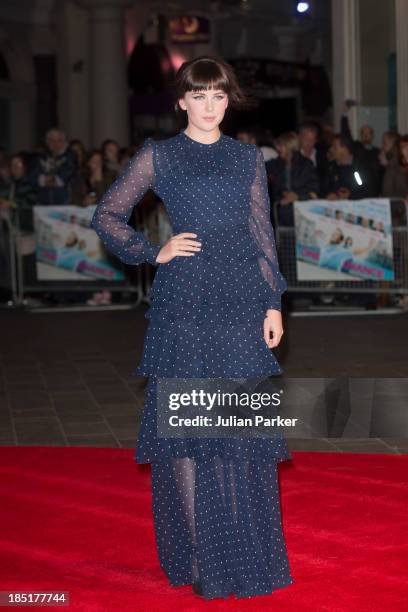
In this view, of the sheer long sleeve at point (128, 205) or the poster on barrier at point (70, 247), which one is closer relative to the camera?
the sheer long sleeve at point (128, 205)

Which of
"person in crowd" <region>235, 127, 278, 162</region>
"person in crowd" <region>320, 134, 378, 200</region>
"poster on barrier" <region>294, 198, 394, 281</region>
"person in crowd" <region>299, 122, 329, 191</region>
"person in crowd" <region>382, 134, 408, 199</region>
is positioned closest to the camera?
"poster on barrier" <region>294, 198, 394, 281</region>

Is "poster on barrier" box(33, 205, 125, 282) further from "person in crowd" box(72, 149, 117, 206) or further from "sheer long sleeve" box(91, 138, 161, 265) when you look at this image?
"sheer long sleeve" box(91, 138, 161, 265)

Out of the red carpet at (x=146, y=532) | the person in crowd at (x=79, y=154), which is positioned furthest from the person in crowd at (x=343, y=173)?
the red carpet at (x=146, y=532)

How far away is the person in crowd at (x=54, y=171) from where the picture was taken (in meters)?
14.2

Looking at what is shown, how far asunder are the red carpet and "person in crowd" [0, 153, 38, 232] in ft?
24.9

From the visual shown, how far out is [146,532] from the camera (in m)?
5.11

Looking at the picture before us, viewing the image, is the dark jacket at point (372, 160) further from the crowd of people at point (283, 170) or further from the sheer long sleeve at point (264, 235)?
the sheer long sleeve at point (264, 235)

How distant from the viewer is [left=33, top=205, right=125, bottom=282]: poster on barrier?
1356cm

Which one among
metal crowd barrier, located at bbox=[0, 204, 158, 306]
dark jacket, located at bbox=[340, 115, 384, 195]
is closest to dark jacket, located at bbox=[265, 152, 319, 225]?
dark jacket, located at bbox=[340, 115, 384, 195]

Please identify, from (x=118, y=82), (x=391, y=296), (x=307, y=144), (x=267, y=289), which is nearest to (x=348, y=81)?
(x=307, y=144)

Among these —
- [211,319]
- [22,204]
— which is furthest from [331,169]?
[211,319]

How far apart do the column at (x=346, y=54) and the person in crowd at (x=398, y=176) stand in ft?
13.4

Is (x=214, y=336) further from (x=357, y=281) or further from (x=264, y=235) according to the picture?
(x=357, y=281)

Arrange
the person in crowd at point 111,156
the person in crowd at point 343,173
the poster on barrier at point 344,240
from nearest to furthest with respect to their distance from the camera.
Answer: the poster on barrier at point 344,240 < the person in crowd at point 343,173 < the person in crowd at point 111,156
